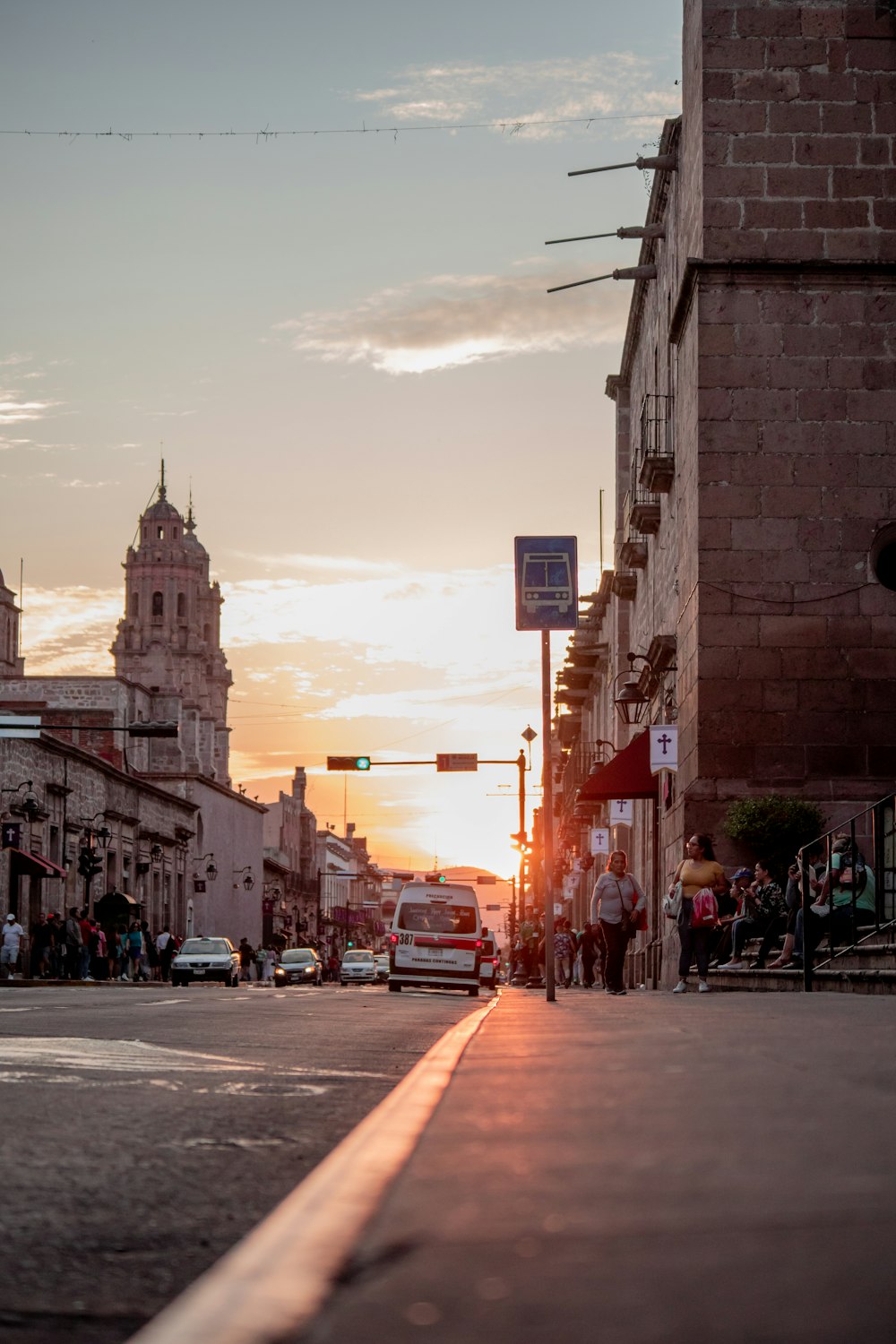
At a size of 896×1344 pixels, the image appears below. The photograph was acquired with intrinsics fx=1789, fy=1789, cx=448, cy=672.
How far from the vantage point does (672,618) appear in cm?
2755

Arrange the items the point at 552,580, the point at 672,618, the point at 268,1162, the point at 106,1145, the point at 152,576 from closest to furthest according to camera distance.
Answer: the point at 268,1162
the point at 106,1145
the point at 552,580
the point at 672,618
the point at 152,576

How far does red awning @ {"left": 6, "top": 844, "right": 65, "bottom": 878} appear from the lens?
147 feet

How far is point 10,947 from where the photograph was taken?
41.3 metres

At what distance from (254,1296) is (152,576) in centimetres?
15792

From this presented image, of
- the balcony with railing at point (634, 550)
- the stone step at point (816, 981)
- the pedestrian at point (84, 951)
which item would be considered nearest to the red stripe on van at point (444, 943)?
the balcony with railing at point (634, 550)

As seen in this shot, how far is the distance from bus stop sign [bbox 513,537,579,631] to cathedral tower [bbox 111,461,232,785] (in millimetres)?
128220

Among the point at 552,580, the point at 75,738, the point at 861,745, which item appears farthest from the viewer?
the point at 75,738

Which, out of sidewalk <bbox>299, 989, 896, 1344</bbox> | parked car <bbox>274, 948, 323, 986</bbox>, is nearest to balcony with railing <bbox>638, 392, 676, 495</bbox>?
sidewalk <bbox>299, 989, 896, 1344</bbox>

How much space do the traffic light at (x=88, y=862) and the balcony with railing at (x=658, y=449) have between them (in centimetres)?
2401

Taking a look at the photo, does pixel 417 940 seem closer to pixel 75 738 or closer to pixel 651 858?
pixel 651 858

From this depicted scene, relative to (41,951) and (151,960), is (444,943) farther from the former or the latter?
(151,960)

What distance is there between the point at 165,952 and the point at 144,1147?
5376 centimetres

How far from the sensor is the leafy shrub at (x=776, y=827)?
863 inches

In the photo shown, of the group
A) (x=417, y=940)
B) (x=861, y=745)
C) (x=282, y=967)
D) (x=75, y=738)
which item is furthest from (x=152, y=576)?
(x=861, y=745)
